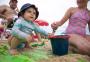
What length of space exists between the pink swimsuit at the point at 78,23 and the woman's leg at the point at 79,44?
0.71ft

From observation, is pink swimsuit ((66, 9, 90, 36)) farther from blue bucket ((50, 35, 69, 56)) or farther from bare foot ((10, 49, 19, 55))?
bare foot ((10, 49, 19, 55))

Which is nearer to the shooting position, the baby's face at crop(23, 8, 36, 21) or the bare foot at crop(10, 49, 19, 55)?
the bare foot at crop(10, 49, 19, 55)

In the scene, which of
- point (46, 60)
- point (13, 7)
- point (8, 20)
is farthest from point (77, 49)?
point (13, 7)

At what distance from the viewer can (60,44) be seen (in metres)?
2.66

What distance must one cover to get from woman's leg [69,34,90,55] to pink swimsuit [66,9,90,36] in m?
0.22

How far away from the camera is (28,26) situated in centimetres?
290

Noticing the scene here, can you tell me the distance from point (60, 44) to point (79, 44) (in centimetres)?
26

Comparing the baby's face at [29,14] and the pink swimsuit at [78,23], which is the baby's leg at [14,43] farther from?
the pink swimsuit at [78,23]

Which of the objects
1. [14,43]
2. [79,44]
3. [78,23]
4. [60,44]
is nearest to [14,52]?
[14,43]

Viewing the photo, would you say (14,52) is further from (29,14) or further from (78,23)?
(78,23)

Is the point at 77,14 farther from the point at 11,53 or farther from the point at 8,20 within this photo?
the point at 8,20

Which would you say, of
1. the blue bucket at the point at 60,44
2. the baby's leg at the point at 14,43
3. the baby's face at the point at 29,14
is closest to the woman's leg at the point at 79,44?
the blue bucket at the point at 60,44

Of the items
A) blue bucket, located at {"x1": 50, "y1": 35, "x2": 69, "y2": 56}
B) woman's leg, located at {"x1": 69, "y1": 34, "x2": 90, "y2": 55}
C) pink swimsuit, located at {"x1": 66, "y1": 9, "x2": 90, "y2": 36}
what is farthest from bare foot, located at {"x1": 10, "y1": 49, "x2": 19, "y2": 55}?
pink swimsuit, located at {"x1": 66, "y1": 9, "x2": 90, "y2": 36}

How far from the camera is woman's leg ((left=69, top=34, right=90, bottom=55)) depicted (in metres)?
2.79
